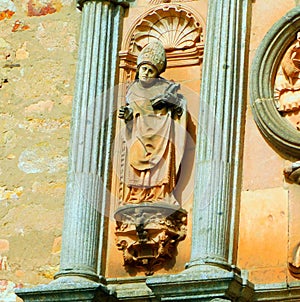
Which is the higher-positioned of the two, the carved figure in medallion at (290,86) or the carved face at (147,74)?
the carved face at (147,74)

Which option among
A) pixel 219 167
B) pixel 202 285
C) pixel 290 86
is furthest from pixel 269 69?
pixel 202 285

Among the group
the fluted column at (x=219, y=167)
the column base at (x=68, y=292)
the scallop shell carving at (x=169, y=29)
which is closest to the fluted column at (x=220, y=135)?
the fluted column at (x=219, y=167)

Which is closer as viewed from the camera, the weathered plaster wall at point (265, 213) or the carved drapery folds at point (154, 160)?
the weathered plaster wall at point (265, 213)

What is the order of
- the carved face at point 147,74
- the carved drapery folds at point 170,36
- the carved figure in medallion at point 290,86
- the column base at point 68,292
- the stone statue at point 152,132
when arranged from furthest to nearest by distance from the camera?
the carved drapery folds at point 170,36 → the carved face at point 147,74 → the stone statue at point 152,132 → the carved figure in medallion at point 290,86 → the column base at point 68,292

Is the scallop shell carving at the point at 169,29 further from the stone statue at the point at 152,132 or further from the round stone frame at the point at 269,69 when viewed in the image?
the round stone frame at the point at 269,69

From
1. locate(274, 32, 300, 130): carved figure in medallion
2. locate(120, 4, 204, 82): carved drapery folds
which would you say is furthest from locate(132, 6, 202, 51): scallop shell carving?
locate(274, 32, 300, 130): carved figure in medallion

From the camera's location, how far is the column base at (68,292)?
912 cm

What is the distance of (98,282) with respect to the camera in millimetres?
9297

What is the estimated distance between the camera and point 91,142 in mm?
9641

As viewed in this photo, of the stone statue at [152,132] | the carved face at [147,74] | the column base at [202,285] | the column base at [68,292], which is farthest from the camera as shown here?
the carved face at [147,74]

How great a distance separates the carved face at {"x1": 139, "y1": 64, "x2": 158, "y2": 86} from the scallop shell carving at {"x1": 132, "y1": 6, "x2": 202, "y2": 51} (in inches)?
9.6

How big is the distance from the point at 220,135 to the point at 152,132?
1.40 feet

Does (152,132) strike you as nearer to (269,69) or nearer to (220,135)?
(220,135)

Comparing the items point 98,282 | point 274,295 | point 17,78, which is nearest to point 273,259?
point 274,295
